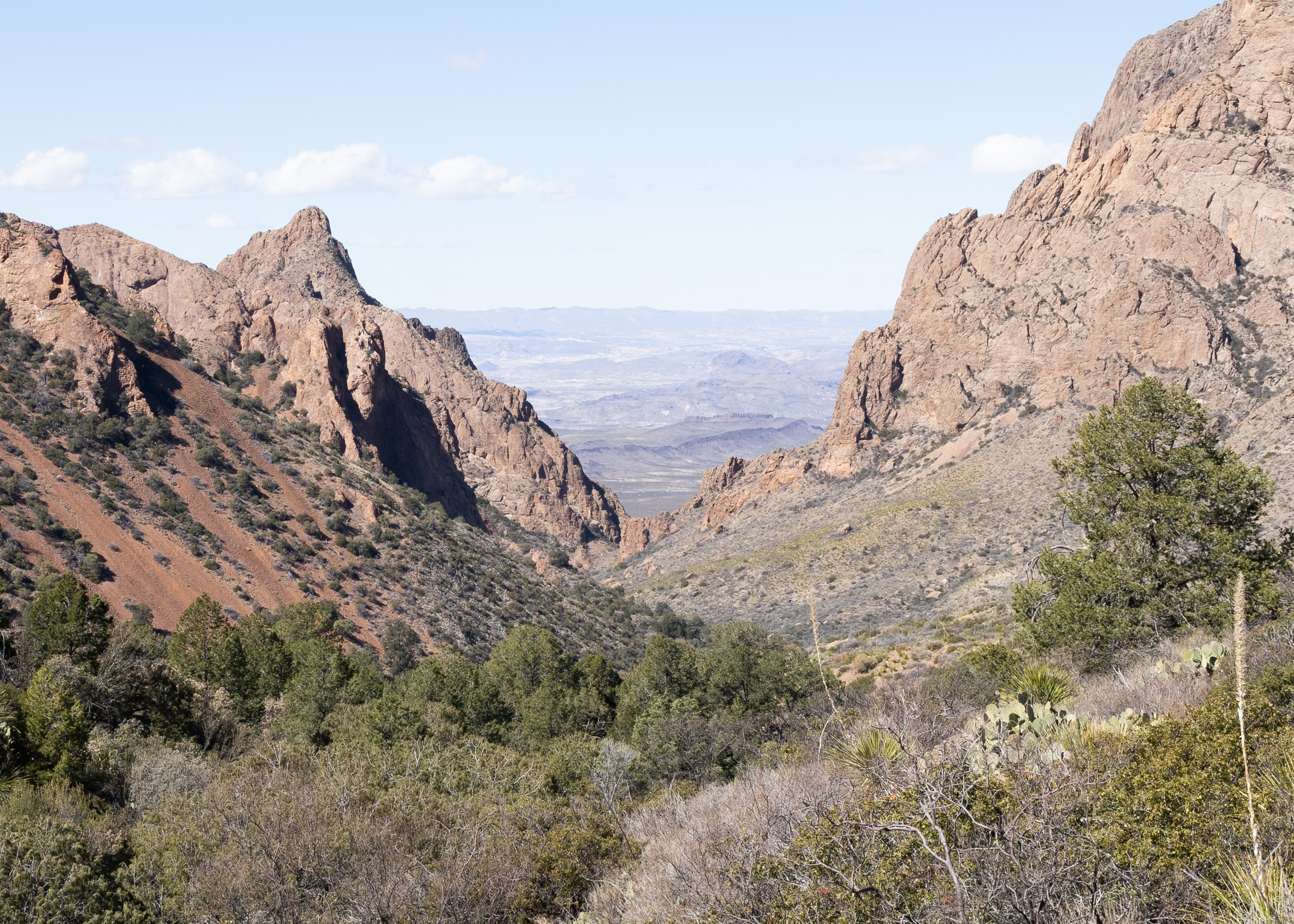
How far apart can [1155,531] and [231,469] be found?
59004mm

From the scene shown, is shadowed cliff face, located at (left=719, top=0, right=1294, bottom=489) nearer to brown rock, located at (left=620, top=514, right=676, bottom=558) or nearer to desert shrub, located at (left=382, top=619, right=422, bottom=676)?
brown rock, located at (left=620, top=514, right=676, bottom=558)

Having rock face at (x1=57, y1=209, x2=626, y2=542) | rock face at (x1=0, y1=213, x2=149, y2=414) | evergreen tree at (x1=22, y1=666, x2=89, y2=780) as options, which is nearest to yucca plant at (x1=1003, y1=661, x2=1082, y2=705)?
evergreen tree at (x1=22, y1=666, x2=89, y2=780)

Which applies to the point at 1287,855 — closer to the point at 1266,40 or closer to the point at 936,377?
the point at 936,377

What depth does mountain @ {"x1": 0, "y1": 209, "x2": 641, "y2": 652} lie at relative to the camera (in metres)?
52.8

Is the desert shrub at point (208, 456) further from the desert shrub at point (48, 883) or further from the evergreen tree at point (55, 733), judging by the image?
the desert shrub at point (48, 883)

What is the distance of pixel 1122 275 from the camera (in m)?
78.3

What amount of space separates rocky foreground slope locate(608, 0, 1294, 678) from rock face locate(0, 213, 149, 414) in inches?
1953

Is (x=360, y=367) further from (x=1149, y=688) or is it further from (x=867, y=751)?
(x=867, y=751)

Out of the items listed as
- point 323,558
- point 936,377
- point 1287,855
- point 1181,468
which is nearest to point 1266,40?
point 936,377

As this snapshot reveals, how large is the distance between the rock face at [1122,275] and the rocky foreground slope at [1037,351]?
0.64 ft

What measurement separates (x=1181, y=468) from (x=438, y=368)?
11551 cm

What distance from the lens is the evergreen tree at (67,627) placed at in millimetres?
36094

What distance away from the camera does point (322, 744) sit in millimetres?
35000

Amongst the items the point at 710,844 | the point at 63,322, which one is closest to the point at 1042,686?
the point at 710,844
